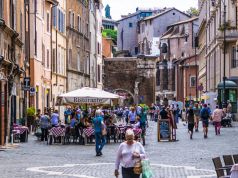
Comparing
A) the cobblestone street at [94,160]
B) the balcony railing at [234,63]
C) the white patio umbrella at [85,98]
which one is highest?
the balcony railing at [234,63]

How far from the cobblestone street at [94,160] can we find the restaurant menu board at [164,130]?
74.4 inches

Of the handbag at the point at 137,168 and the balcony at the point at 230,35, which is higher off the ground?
the balcony at the point at 230,35

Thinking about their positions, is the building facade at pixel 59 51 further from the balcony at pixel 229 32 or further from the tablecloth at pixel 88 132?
the tablecloth at pixel 88 132

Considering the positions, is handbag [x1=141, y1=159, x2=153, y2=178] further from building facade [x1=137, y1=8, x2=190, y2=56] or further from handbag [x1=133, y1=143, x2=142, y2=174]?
building facade [x1=137, y1=8, x2=190, y2=56]

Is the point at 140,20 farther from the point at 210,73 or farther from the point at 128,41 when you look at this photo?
the point at 210,73

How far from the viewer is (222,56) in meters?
71.4

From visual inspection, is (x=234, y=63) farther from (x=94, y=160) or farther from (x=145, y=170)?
(x=145, y=170)

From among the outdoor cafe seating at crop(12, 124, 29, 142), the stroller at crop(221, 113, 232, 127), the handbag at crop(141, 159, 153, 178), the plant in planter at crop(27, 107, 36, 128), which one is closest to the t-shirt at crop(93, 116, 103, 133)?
the outdoor cafe seating at crop(12, 124, 29, 142)

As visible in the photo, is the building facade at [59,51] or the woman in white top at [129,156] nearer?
the woman in white top at [129,156]

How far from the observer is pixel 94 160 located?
2573 centimetres

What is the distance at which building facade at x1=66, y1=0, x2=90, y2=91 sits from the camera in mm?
69875

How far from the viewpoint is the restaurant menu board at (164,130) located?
37969 millimetres

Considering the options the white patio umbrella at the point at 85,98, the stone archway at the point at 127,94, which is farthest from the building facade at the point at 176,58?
the white patio umbrella at the point at 85,98

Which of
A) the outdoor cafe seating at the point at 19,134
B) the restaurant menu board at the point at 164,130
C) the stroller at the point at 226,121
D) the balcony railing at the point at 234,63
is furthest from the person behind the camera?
the balcony railing at the point at 234,63
